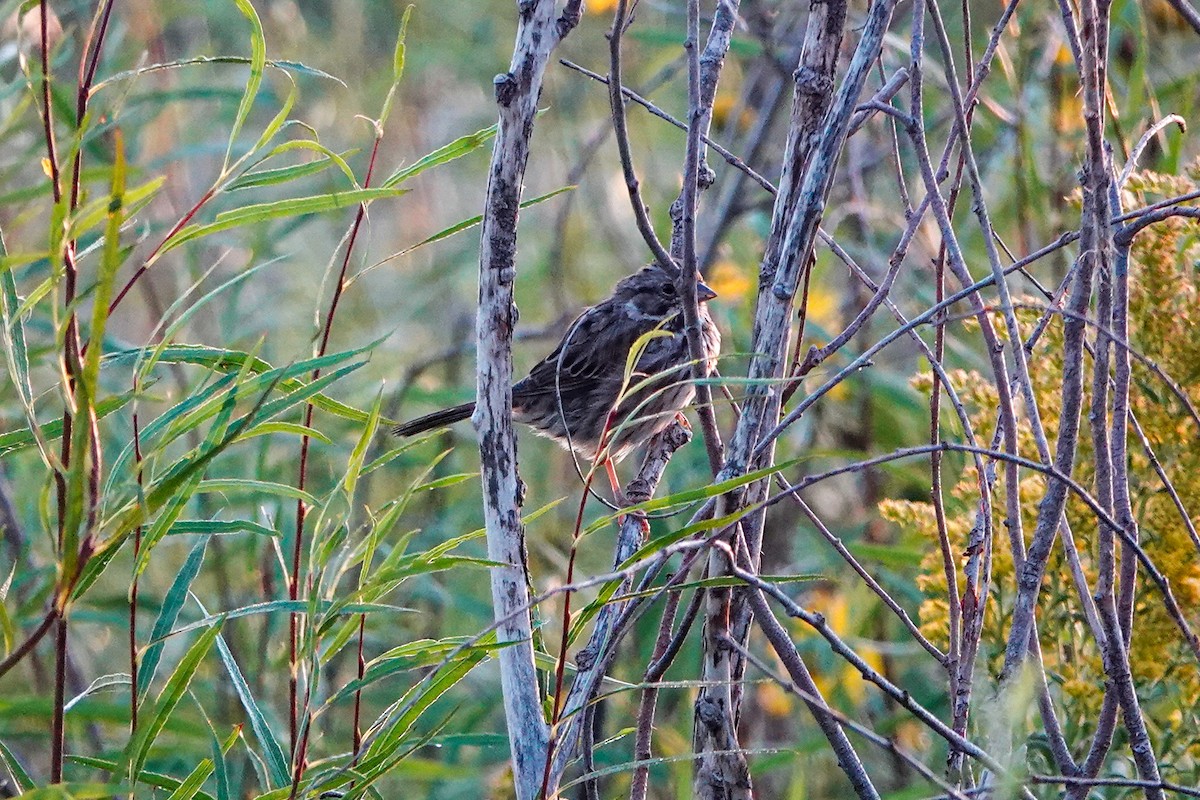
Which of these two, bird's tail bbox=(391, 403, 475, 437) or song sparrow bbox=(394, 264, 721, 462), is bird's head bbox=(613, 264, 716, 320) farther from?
bird's tail bbox=(391, 403, 475, 437)

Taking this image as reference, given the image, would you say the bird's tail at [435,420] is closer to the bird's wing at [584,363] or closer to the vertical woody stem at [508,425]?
the bird's wing at [584,363]

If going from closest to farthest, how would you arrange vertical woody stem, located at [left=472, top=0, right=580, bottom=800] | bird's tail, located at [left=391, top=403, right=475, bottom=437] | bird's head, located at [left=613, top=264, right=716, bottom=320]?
1. vertical woody stem, located at [left=472, top=0, right=580, bottom=800]
2. bird's tail, located at [left=391, top=403, right=475, bottom=437]
3. bird's head, located at [left=613, top=264, right=716, bottom=320]

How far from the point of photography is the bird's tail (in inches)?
179

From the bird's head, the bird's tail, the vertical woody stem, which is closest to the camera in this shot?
the vertical woody stem

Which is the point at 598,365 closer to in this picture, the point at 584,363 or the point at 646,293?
the point at 584,363

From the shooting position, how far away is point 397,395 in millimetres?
4699

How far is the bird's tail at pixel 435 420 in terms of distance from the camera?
454 centimetres

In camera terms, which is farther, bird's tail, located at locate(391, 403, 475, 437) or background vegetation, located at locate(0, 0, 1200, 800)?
bird's tail, located at locate(391, 403, 475, 437)

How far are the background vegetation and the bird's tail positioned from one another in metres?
0.08

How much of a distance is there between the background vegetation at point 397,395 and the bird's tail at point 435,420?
77mm

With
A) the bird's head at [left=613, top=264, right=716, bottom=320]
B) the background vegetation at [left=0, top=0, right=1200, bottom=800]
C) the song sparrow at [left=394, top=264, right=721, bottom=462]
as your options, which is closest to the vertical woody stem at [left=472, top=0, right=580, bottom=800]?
the background vegetation at [left=0, top=0, right=1200, bottom=800]

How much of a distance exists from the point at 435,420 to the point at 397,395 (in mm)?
189

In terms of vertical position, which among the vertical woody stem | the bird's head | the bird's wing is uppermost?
the bird's head

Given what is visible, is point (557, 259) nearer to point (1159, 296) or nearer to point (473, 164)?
point (473, 164)
